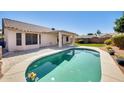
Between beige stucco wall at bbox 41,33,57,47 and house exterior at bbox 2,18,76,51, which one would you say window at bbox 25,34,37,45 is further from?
beige stucco wall at bbox 41,33,57,47

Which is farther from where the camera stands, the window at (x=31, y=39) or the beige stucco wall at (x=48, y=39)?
the beige stucco wall at (x=48, y=39)

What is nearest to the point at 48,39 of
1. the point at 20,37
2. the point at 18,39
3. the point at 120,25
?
the point at 20,37

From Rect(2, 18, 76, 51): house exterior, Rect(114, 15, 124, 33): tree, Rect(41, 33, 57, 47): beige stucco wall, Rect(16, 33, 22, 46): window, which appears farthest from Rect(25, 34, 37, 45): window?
Rect(114, 15, 124, 33): tree

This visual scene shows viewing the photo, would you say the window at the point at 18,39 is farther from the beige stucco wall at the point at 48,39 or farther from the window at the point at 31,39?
the beige stucco wall at the point at 48,39

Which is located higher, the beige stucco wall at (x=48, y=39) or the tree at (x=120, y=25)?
the tree at (x=120, y=25)

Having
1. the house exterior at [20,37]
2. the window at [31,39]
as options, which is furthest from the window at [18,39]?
the window at [31,39]

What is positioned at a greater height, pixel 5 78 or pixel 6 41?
pixel 6 41
